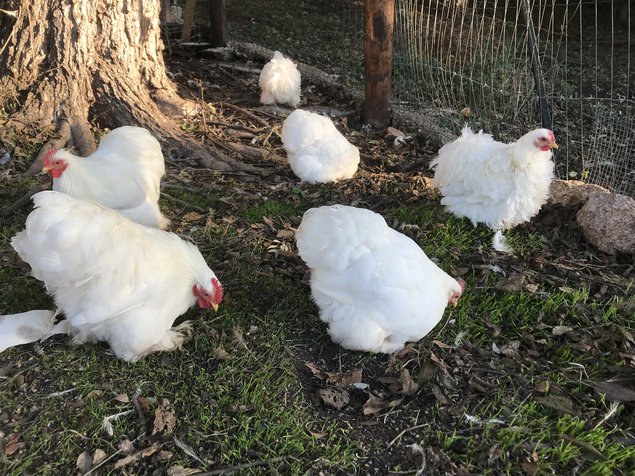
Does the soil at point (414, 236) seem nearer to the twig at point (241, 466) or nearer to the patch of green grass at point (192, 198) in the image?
the patch of green grass at point (192, 198)

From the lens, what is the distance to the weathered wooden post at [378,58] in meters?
5.18

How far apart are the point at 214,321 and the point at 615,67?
8.64 m

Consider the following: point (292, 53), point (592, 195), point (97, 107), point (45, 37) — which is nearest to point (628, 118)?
point (592, 195)

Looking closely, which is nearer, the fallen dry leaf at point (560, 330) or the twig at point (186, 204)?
the fallen dry leaf at point (560, 330)

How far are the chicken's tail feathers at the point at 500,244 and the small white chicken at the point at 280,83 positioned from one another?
3.22 m

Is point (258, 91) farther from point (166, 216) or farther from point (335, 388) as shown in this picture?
point (335, 388)

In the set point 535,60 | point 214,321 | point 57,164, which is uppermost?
point 535,60

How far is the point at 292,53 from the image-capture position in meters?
8.88

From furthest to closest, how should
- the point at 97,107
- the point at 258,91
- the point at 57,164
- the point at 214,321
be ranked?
the point at 258,91, the point at 97,107, the point at 57,164, the point at 214,321

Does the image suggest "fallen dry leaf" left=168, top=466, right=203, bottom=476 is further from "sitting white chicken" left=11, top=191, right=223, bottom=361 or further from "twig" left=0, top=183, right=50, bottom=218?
"twig" left=0, top=183, right=50, bottom=218

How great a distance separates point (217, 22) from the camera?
7.64m

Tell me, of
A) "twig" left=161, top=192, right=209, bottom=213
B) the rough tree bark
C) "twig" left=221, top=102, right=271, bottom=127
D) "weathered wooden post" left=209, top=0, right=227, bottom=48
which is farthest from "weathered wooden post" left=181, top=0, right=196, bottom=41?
"twig" left=161, top=192, right=209, bottom=213

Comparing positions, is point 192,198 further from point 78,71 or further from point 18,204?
point 78,71

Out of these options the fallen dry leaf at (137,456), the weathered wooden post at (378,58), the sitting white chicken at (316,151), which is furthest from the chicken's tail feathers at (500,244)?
the fallen dry leaf at (137,456)
